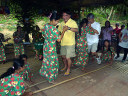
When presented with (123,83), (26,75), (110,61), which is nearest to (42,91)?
(26,75)

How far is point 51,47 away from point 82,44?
46.7 inches

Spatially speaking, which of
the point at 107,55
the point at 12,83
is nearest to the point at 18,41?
the point at 12,83

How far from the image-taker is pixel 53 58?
2791 millimetres

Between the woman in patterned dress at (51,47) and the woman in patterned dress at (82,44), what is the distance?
86 cm

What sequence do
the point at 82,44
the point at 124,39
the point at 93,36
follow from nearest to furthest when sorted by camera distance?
the point at 82,44, the point at 93,36, the point at 124,39

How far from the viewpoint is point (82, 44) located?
3553 millimetres

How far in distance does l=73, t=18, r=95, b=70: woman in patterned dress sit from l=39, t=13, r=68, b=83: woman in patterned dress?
860mm

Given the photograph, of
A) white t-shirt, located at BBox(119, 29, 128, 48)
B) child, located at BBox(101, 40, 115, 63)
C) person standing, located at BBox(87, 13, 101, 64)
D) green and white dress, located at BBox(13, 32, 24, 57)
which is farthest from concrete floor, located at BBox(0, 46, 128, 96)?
white t-shirt, located at BBox(119, 29, 128, 48)

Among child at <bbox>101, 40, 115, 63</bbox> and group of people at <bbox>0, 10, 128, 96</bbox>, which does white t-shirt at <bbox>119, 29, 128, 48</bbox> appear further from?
group of people at <bbox>0, 10, 128, 96</bbox>

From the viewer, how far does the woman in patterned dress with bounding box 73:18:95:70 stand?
11.2ft

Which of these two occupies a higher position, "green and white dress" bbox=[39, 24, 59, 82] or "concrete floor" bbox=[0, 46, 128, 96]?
"green and white dress" bbox=[39, 24, 59, 82]

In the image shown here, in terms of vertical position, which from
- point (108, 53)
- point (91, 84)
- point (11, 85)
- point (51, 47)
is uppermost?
point (51, 47)

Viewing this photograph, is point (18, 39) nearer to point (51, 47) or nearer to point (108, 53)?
point (51, 47)

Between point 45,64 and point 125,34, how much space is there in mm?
3408
